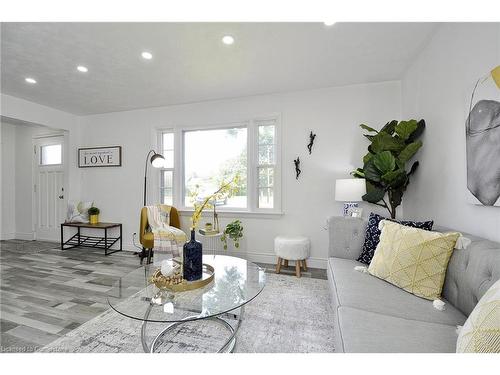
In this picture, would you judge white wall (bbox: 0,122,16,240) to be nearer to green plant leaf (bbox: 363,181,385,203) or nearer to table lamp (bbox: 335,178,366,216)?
table lamp (bbox: 335,178,366,216)

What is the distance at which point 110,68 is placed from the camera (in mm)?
2830

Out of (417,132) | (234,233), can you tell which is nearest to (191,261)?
(234,233)

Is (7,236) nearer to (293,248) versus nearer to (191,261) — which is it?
(191,261)

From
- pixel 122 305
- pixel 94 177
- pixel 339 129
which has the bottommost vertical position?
pixel 122 305

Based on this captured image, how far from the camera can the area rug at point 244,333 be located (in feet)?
5.19

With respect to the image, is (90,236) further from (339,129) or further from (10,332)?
(339,129)

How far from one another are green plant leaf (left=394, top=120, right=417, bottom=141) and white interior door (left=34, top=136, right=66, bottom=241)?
596 centimetres

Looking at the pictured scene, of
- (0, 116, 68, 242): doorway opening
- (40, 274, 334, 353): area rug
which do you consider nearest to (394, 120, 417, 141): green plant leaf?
(40, 274, 334, 353): area rug

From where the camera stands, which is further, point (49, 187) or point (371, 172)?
point (49, 187)

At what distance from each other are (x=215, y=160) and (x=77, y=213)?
9.89 feet

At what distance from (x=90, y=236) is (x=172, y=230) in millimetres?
2396

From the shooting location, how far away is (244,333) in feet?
5.71

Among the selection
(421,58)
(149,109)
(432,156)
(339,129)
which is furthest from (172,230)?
(421,58)

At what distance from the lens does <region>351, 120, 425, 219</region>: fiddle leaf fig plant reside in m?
2.46
